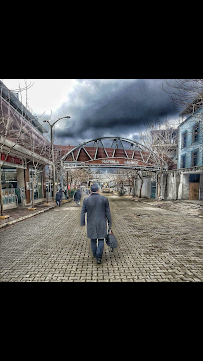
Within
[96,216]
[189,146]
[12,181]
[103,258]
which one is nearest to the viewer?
[96,216]

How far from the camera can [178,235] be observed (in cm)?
630

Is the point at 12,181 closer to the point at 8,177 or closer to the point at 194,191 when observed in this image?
the point at 8,177

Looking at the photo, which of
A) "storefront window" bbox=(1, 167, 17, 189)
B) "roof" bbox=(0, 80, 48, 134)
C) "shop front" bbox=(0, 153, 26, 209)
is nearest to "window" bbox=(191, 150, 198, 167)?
"roof" bbox=(0, 80, 48, 134)

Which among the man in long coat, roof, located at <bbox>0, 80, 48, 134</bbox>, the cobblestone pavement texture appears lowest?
the cobblestone pavement texture

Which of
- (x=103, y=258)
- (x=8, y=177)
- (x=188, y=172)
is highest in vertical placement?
(x=188, y=172)

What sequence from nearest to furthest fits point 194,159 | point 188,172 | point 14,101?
1. point 14,101
2. point 188,172
3. point 194,159

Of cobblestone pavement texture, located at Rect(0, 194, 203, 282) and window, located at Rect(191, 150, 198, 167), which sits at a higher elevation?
window, located at Rect(191, 150, 198, 167)

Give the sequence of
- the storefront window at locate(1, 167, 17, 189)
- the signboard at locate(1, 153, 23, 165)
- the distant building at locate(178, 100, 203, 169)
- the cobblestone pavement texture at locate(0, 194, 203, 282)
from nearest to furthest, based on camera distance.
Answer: the cobblestone pavement texture at locate(0, 194, 203, 282), the signboard at locate(1, 153, 23, 165), the storefront window at locate(1, 167, 17, 189), the distant building at locate(178, 100, 203, 169)

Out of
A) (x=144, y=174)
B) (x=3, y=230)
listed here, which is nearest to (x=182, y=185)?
(x=144, y=174)

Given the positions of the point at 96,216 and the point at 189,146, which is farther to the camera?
the point at 189,146

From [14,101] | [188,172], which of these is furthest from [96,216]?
[14,101]

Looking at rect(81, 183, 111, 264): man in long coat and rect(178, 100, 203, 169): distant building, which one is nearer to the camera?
rect(81, 183, 111, 264): man in long coat

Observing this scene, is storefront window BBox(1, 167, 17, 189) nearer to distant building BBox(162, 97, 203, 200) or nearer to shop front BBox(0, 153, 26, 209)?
shop front BBox(0, 153, 26, 209)

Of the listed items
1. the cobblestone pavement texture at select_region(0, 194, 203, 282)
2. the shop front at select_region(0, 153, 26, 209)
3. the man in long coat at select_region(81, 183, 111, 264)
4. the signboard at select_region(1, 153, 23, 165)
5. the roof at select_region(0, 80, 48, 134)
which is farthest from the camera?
the shop front at select_region(0, 153, 26, 209)
